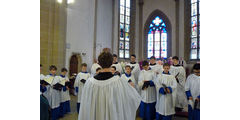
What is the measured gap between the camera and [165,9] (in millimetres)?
13461

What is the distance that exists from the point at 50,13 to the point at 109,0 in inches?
226

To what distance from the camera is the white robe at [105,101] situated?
2166 millimetres

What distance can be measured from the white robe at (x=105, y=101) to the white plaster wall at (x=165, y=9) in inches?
451

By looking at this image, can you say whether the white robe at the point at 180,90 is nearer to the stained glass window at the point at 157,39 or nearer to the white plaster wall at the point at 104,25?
the white plaster wall at the point at 104,25

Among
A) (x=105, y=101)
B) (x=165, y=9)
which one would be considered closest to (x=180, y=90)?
(x=105, y=101)

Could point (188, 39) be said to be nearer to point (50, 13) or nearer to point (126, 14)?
point (126, 14)

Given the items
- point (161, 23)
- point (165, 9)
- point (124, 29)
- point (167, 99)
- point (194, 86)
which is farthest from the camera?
point (161, 23)

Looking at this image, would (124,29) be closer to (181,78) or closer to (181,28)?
(181,28)

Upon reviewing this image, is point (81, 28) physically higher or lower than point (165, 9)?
lower

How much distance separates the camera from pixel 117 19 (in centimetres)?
1298

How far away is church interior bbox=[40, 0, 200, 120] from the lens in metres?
8.03

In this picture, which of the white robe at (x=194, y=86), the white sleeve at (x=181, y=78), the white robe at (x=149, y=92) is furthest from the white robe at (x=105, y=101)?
the white sleeve at (x=181, y=78)

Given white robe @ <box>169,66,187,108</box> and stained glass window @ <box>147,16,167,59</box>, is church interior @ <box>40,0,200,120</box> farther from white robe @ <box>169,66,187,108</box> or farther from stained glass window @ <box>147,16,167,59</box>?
white robe @ <box>169,66,187,108</box>

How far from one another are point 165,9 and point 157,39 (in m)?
2.43
